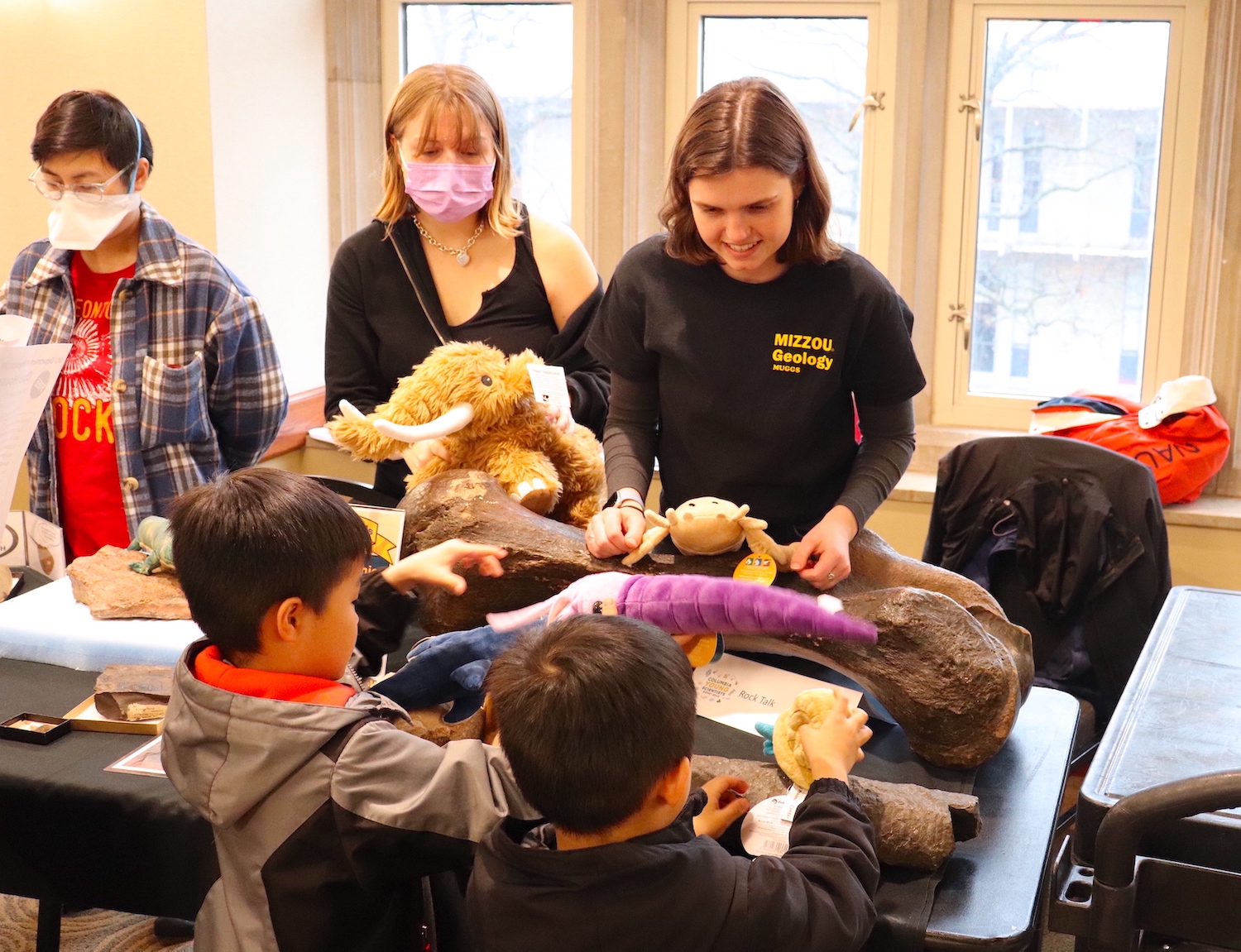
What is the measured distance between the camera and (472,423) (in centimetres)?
187

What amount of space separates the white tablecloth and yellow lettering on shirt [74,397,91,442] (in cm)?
49

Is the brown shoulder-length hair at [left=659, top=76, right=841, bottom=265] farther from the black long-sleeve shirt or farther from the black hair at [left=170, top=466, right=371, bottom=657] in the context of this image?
the black long-sleeve shirt

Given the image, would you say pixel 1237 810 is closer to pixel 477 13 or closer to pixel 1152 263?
pixel 1152 263

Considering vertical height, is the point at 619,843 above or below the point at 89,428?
below

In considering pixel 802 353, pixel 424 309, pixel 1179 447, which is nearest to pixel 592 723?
pixel 802 353

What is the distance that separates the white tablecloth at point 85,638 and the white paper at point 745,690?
0.74m

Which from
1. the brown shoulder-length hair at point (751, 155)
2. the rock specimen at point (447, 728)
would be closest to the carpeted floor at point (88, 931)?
the rock specimen at point (447, 728)

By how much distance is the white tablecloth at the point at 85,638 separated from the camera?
174 cm

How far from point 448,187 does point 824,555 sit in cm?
94

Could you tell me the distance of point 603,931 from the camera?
3.41ft

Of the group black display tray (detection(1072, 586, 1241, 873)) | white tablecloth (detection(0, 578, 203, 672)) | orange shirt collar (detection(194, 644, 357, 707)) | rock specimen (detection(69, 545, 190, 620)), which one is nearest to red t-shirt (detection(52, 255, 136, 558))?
rock specimen (detection(69, 545, 190, 620))

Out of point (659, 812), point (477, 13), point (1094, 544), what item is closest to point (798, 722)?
point (659, 812)

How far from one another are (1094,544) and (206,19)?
8.68ft

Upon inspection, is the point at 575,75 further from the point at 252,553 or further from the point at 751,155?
the point at 252,553
